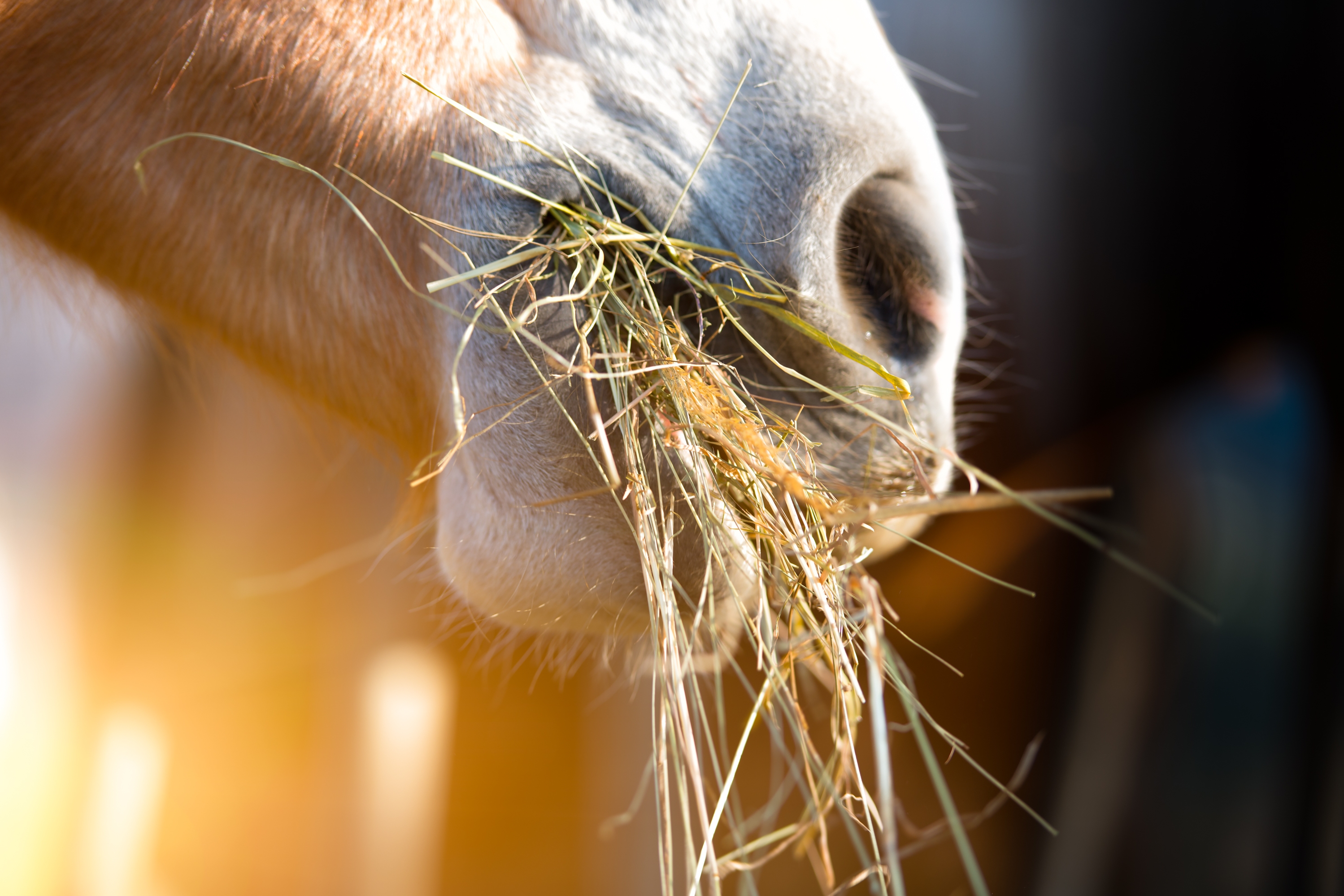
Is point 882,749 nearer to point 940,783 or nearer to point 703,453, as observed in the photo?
point 940,783

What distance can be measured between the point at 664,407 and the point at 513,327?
0.09 meters

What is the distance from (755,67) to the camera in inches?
16.3

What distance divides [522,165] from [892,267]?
220mm

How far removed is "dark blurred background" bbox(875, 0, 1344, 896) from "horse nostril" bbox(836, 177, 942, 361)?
18.7 inches

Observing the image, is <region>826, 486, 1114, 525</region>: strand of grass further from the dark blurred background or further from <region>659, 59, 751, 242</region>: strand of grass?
the dark blurred background

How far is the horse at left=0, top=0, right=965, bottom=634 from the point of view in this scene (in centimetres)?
40

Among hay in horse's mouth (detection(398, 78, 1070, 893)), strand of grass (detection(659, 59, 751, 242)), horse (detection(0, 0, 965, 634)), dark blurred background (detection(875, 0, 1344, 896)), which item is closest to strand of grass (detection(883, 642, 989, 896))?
hay in horse's mouth (detection(398, 78, 1070, 893))

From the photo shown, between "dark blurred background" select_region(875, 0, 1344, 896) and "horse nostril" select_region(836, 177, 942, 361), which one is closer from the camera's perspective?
"horse nostril" select_region(836, 177, 942, 361)

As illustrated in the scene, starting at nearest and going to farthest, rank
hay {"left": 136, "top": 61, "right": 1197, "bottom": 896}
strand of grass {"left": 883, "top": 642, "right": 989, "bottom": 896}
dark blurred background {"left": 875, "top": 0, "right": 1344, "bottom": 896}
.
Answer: strand of grass {"left": 883, "top": 642, "right": 989, "bottom": 896} < hay {"left": 136, "top": 61, "right": 1197, "bottom": 896} < dark blurred background {"left": 875, "top": 0, "right": 1344, "bottom": 896}

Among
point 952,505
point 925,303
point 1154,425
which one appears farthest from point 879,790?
point 1154,425

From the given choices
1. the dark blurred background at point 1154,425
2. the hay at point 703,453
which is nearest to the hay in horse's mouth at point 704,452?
the hay at point 703,453

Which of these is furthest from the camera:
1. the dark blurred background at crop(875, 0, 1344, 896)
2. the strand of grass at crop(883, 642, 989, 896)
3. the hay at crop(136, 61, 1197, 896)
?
the dark blurred background at crop(875, 0, 1344, 896)

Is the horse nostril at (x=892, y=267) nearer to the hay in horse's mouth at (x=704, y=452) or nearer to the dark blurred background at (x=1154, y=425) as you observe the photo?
the hay in horse's mouth at (x=704, y=452)

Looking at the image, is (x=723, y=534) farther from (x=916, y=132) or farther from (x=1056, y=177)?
(x=1056, y=177)
